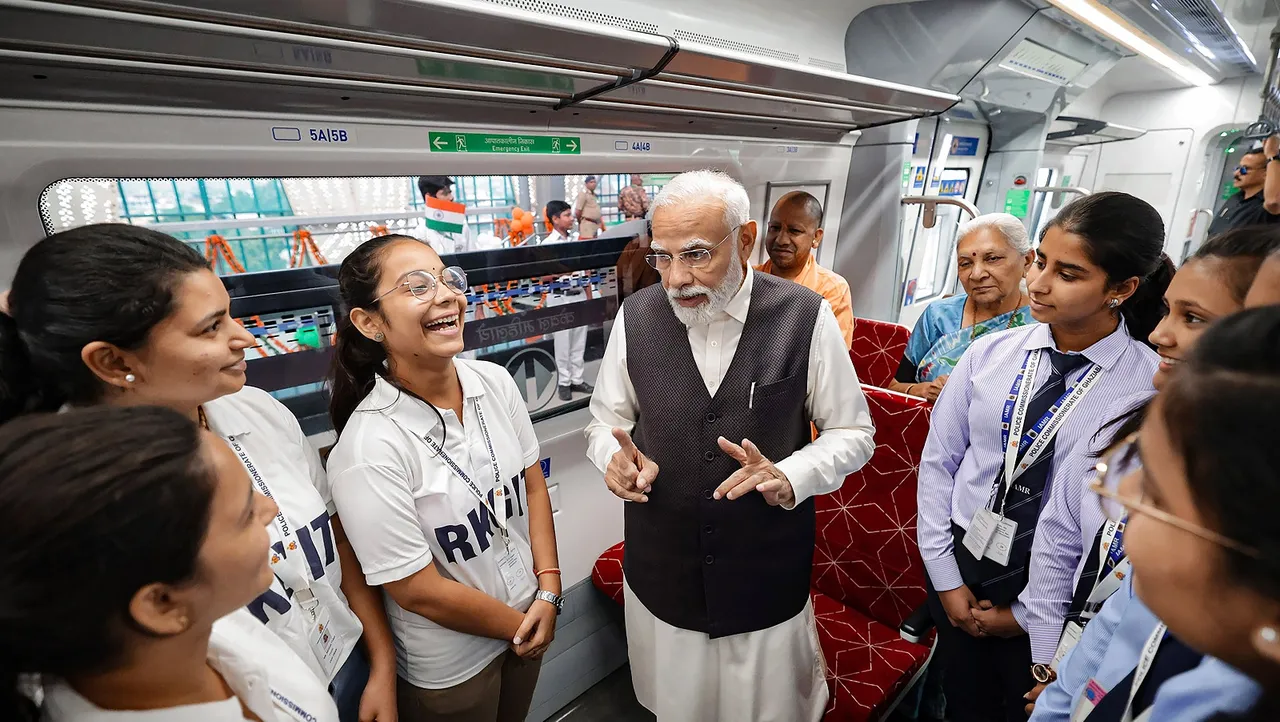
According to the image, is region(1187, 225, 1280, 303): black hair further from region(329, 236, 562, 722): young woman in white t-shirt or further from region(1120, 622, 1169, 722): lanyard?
region(329, 236, 562, 722): young woman in white t-shirt

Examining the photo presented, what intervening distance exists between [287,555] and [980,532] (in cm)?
189

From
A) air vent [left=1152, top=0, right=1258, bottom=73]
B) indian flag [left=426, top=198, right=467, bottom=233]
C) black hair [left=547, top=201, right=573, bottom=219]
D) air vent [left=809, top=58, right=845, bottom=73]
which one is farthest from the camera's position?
air vent [left=1152, top=0, right=1258, bottom=73]

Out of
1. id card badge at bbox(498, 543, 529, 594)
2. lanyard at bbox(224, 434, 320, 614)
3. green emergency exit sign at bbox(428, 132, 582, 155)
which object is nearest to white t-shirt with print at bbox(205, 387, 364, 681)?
lanyard at bbox(224, 434, 320, 614)

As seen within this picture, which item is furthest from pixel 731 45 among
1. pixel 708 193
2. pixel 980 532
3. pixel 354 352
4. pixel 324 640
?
pixel 324 640

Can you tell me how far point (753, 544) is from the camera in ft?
5.46

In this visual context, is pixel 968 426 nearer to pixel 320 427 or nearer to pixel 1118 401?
pixel 1118 401

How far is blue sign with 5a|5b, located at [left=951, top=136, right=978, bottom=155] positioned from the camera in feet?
17.0

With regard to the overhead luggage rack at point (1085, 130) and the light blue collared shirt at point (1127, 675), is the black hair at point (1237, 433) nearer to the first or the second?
the light blue collared shirt at point (1127, 675)

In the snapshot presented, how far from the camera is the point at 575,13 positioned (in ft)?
6.63

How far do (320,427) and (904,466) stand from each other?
2240mm

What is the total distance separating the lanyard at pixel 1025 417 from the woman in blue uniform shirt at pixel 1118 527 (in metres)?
0.09

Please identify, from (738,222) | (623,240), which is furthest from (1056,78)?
(738,222)

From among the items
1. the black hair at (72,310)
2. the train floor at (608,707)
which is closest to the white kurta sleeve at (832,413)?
the black hair at (72,310)

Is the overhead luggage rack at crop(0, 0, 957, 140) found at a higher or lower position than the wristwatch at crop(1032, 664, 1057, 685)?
higher
